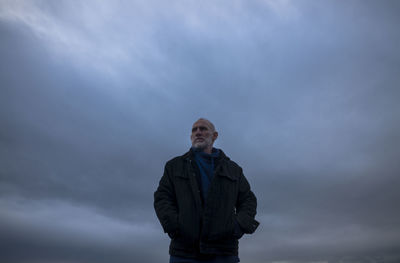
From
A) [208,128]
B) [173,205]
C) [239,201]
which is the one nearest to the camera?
[173,205]

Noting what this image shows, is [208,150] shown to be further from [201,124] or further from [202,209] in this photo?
[202,209]

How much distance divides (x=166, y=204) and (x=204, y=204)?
77 cm

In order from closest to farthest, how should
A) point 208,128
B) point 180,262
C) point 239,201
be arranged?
point 180,262 < point 239,201 < point 208,128

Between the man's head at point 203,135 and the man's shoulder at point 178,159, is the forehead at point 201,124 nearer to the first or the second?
the man's head at point 203,135

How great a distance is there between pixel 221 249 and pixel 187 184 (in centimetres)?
146

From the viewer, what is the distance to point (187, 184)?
698 centimetres

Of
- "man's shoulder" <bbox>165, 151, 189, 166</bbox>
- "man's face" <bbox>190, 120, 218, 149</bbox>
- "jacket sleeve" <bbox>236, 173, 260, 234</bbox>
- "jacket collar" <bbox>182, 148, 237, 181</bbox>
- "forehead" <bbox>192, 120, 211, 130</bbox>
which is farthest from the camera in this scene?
"forehead" <bbox>192, 120, 211, 130</bbox>

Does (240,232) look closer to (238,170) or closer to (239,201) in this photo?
(239,201)

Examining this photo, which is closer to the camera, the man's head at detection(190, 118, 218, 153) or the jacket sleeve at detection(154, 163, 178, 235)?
the jacket sleeve at detection(154, 163, 178, 235)

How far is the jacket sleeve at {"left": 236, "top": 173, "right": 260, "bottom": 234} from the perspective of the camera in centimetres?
656

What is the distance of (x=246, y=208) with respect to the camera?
707 cm

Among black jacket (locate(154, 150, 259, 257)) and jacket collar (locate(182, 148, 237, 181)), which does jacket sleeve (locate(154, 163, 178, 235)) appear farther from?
jacket collar (locate(182, 148, 237, 181))

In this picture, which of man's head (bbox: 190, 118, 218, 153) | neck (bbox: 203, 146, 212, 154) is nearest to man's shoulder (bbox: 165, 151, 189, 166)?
man's head (bbox: 190, 118, 218, 153)

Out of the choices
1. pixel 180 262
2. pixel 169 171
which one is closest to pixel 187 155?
pixel 169 171
